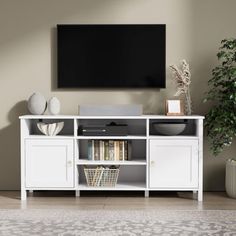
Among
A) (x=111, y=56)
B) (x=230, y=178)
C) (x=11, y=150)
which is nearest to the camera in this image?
(x=230, y=178)

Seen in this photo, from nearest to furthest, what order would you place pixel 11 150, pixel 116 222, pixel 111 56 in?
pixel 116 222
pixel 111 56
pixel 11 150

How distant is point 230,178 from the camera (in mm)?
4102

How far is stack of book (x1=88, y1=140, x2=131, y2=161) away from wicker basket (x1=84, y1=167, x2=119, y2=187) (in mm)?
101

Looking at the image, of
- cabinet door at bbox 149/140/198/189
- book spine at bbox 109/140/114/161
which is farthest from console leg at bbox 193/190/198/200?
book spine at bbox 109/140/114/161

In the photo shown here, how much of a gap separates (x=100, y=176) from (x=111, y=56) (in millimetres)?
1110

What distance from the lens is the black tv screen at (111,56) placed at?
4.33m

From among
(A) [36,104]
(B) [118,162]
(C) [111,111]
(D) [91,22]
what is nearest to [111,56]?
(D) [91,22]

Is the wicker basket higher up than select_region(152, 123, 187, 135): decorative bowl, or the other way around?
select_region(152, 123, 187, 135): decorative bowl

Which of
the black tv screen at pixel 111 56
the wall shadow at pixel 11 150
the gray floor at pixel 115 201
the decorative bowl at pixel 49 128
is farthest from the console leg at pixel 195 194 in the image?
the wall shadow at pixel 11 150

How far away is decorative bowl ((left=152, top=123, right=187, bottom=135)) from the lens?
405 centimetres

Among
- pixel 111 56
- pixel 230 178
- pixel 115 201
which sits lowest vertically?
pixel 115 201

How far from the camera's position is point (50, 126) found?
13.4 feet

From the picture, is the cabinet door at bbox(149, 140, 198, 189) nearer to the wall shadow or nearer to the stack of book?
the stack of book

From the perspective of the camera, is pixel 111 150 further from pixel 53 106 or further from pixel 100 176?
pixel 53 106
